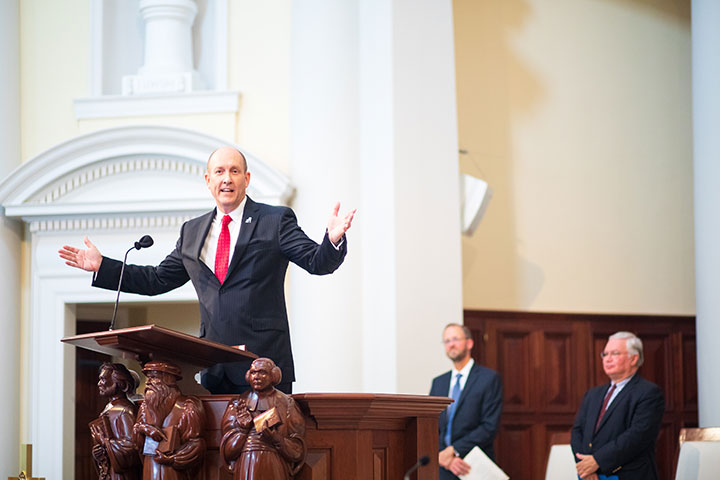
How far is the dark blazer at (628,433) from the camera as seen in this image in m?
5.82

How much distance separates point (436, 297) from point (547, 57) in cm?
282

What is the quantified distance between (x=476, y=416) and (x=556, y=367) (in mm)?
2289

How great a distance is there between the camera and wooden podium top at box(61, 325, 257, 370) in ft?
9.21

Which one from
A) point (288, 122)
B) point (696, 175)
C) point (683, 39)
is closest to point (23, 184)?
point (288, 122)

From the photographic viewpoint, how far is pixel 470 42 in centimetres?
849

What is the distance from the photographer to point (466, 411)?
632cm

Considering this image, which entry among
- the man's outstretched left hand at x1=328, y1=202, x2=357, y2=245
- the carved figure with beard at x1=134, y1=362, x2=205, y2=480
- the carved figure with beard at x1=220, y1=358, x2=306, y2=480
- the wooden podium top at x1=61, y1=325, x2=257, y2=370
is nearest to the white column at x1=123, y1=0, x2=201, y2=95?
the man's outstretched left hand at x1=328, y1=202, x2=357, y2=245

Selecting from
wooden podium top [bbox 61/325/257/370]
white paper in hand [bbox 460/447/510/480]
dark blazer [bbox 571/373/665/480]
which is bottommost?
white paper in hand [bbox 460/447/510/480]

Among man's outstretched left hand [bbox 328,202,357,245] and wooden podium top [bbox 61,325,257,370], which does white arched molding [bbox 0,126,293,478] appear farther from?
wooden podium top [bbox 61,325,257,370]

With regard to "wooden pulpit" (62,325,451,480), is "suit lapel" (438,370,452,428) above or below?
below

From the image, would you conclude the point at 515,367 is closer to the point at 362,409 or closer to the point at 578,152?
the point at 578,152

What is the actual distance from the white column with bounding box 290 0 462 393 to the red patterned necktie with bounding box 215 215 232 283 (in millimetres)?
3443

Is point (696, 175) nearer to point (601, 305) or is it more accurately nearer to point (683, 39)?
point (601, 305)

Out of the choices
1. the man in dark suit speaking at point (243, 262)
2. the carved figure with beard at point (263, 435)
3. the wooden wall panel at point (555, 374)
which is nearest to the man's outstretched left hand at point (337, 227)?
the man in dark suit speaking at point (243, 262)
